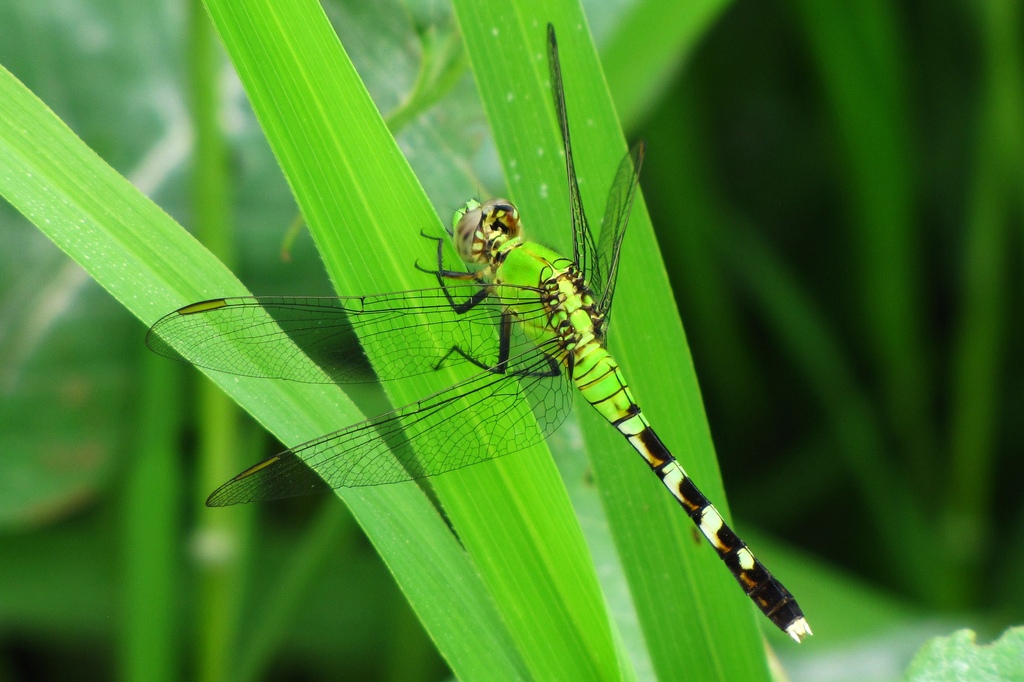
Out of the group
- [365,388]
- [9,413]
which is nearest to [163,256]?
[365,388]

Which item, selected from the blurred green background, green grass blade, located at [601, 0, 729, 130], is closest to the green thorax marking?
the blurred green background

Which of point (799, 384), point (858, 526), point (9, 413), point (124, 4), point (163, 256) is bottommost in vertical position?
point (858, 526)

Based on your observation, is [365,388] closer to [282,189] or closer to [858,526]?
[282,189]

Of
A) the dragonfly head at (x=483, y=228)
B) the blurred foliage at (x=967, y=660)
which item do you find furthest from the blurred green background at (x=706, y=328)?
the blurred foliage at (x=967, y=660)

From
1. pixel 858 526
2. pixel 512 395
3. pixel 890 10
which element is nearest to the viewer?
pixel 512 395

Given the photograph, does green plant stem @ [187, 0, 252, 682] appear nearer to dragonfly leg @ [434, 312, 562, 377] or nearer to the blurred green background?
the blurred green background

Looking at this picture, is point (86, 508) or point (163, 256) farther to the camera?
point (86, 508)

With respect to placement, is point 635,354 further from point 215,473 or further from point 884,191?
point 884,191
